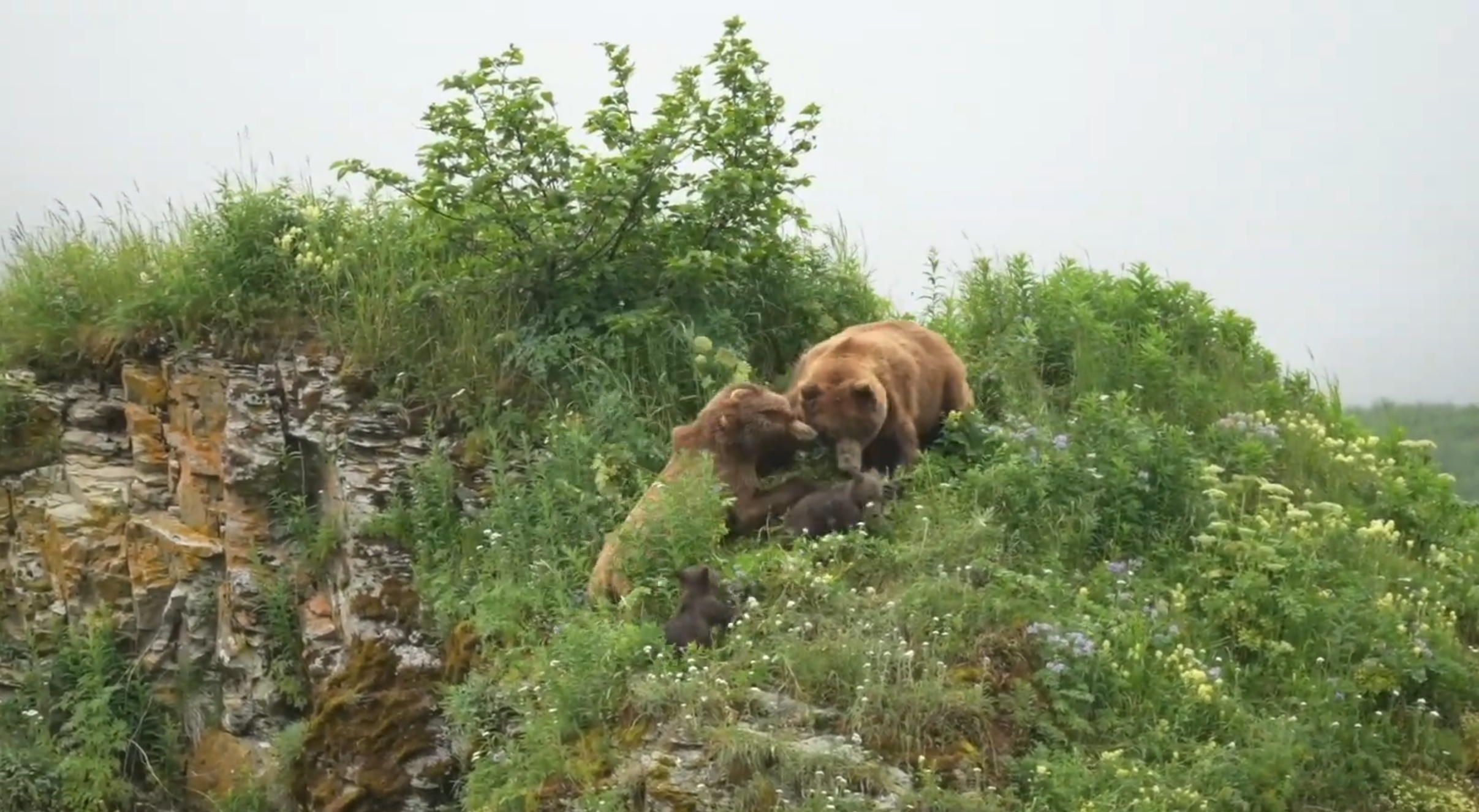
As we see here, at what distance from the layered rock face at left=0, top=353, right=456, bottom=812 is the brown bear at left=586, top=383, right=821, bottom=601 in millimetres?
1450

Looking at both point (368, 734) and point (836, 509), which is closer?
point (836, 509)

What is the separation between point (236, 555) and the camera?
897 centimetres

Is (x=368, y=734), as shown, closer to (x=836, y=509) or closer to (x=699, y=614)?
(x=699, y=614)

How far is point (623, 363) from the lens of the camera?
8.71m

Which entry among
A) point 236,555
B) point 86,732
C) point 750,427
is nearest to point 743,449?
point 750,427

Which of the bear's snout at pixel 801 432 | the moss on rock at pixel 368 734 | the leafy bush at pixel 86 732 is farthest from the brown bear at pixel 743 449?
the leafy bush at pixel 86 732

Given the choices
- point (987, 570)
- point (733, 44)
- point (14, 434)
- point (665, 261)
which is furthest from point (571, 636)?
point (14, 434)

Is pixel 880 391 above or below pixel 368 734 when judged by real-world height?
above

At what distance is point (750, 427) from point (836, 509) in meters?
0.59

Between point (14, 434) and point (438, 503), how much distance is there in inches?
127

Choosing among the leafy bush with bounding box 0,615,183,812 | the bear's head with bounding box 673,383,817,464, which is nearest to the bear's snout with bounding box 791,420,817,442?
the bear's head with bounding box 673,383,817,464

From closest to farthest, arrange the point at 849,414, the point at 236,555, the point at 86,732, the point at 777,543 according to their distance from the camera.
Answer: the point at 777,543 < the point at 849,414 < the point at 86,732 < the point at 236,555

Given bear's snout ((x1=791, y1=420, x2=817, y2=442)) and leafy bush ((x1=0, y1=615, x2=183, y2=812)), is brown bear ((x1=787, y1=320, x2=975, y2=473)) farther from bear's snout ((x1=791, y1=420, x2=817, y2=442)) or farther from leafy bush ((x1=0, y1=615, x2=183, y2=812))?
leafy bush ((x1=0, y1=615, x2=183, y2=812))

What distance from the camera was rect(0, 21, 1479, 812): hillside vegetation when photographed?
6.08m
